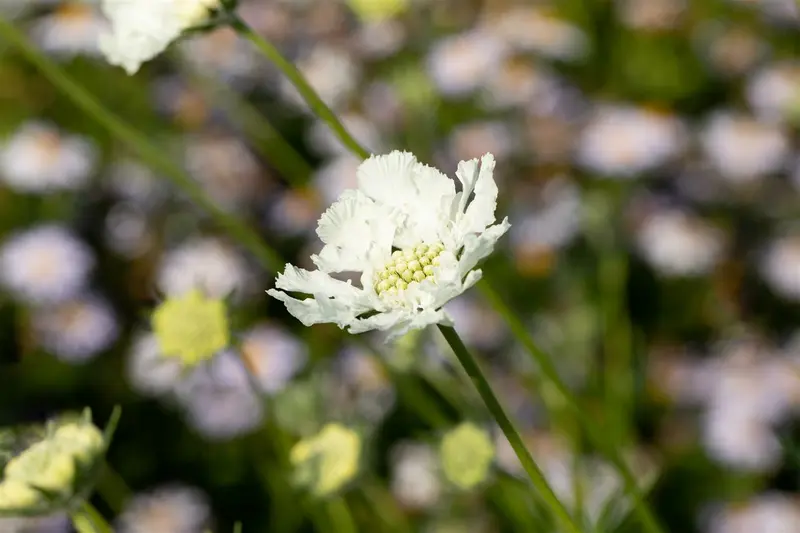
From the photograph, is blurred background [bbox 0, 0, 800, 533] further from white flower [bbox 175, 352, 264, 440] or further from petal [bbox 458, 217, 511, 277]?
petal [bbox 458, 217, 511, 277]

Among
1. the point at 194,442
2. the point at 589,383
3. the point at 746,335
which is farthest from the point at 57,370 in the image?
the point at 746,335

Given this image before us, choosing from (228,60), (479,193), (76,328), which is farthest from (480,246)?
(228,60)

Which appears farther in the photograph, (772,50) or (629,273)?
(772,50)

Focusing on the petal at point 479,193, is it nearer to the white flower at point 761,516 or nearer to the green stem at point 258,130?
the white flower at point 761,516

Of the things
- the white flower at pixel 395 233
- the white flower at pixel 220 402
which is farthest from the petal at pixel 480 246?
the white flower at pixel 220 402

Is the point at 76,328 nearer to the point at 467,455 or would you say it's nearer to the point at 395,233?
the point at 467,455

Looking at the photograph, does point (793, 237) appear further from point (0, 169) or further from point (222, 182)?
point (0, 169)
